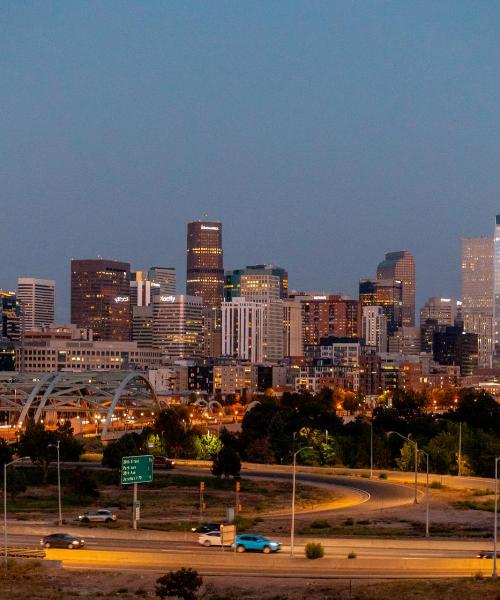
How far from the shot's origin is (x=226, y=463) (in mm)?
106250

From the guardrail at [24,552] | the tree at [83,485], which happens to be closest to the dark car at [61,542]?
the guardrail at [24,552]

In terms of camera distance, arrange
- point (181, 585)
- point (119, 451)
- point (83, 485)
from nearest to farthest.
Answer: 1. point (181, 585)
2. point (83, 485)
3. point (119, 451)

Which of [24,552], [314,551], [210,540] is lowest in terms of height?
[24,552]

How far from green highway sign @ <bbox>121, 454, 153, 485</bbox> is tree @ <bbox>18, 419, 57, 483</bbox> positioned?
31.2 meters

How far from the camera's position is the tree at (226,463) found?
106 m

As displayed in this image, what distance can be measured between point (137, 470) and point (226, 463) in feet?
91.3

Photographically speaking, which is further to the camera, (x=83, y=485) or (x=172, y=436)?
(x=172, y=436)

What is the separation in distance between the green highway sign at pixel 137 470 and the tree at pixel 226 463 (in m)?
26.6

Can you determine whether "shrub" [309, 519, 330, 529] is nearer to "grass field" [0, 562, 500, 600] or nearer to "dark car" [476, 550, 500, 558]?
"dark car" [476, 550, 500, 558]

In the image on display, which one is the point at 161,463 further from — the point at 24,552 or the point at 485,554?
the point at 485,554

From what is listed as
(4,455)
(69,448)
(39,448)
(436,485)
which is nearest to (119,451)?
(39,448)

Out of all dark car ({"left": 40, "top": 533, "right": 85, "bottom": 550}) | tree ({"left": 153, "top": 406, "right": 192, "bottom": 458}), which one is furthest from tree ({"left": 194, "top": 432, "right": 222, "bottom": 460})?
dark car ({"left": 40, "top": 533, "right": 85, "bottom": 550})

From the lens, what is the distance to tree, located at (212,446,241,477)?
347 ft

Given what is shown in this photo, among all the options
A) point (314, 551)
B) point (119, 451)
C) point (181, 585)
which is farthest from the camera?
point (119, 451)
